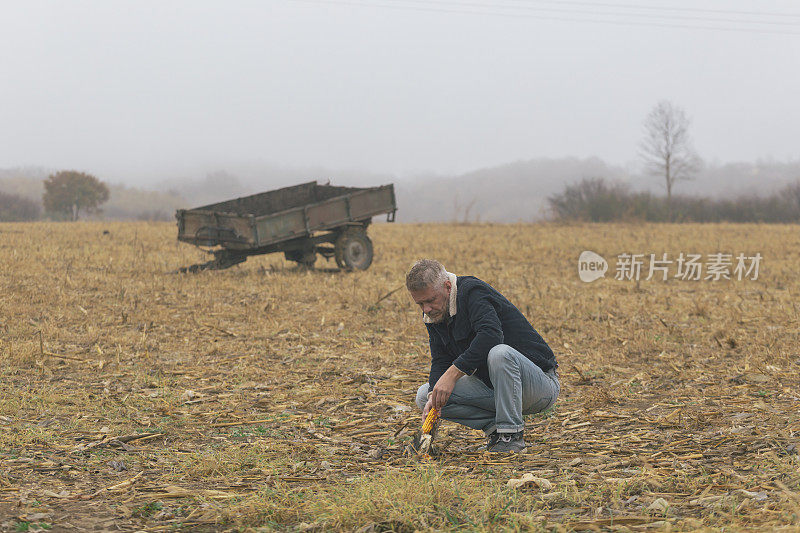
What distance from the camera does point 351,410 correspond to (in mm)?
6523

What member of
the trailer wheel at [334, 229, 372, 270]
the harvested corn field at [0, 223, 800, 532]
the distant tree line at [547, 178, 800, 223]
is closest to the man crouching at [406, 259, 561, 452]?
the harvested corn field at [0, 223, 800, 532]

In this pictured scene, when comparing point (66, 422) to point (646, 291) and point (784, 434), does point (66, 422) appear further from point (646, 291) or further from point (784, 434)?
point (646, 291)

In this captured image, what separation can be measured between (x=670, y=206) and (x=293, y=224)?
36.7m

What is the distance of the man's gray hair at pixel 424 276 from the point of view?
471cm

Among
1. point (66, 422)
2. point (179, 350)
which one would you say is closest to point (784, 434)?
point (66, 422)

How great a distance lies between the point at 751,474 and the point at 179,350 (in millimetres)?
6638

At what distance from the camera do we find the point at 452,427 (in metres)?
6.02

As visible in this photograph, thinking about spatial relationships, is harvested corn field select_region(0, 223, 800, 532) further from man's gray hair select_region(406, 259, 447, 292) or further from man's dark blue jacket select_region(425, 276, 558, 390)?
man's gray hair select_region(406, 259, 447, 292)

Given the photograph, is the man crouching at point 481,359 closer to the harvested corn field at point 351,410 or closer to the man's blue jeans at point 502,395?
the man's blue jeans at point 502,395

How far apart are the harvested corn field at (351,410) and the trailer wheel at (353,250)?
5.11ft

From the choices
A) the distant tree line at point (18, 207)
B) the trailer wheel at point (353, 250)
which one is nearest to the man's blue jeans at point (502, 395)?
the trailer wheel at point (353, 250)

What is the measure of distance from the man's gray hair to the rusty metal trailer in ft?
33.1

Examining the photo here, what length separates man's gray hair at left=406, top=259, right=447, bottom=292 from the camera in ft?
15.5

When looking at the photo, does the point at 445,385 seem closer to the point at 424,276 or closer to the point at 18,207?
the point at 424,276
